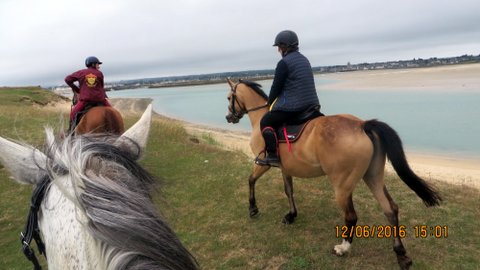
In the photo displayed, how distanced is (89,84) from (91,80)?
0.08 m

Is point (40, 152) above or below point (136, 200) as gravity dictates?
above

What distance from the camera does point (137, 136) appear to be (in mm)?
1803

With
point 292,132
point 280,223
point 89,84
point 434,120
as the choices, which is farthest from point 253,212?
point 434,120

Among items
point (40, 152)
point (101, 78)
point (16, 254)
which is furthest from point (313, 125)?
point (16, 254)

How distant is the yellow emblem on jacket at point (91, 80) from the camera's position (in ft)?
18.6

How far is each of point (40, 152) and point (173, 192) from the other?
5785 mm

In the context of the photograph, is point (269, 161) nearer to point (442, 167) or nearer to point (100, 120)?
point (100, 120)

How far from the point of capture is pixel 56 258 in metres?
1.18

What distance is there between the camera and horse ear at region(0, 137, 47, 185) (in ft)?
4.56

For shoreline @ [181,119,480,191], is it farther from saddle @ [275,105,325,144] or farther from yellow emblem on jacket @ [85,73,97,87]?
saddle @ [275,105,325,144]

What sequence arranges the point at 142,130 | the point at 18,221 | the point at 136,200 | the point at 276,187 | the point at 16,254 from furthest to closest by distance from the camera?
the point at 276,187 → the point at 18,221 → the point at 16,254 → the point at 142,130 → the point at 136,200

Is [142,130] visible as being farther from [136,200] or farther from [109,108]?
[109,108]

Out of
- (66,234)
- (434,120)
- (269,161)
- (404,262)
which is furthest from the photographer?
(434,120)

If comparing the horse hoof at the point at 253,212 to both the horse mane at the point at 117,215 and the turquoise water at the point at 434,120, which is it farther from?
the turquoise water at the point at 434,120
